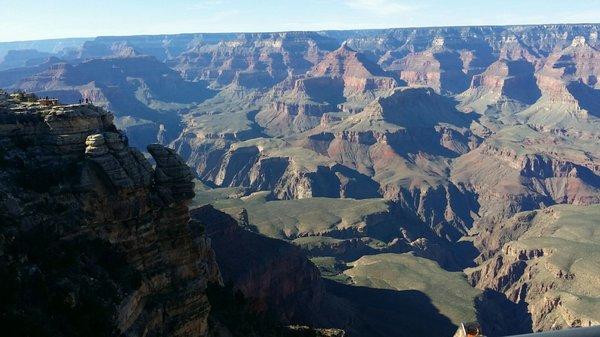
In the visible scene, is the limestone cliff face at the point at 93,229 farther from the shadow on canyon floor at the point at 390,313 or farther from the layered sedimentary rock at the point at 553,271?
the layered sedimentary rock at the point at 553,271

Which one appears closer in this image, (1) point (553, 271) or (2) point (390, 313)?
(2) point (390, 313)

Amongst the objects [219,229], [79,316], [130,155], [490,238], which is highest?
[130,155]

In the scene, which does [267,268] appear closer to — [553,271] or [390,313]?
[390,313]

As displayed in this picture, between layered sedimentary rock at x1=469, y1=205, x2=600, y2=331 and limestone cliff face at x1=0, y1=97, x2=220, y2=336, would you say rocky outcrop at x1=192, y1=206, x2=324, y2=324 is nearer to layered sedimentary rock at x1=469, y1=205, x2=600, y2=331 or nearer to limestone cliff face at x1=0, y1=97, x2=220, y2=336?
limestone cliff face at x1=0, y1=97, x2=220, y2=336

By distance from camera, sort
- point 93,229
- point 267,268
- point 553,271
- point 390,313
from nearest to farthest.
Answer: point 93,229, point 267,268, point 390,313, point 553,271

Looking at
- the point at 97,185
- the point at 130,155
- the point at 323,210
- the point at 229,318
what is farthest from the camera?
the point at 323,210

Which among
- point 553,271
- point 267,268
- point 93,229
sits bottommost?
point 553,271

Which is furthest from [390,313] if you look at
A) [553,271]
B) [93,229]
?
[93,229]

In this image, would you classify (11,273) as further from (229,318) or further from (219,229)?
(219,229)

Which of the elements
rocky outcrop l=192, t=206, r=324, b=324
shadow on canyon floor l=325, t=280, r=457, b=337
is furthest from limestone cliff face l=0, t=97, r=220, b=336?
shadow on canyon floor l=325, t=280, r=457, b=337

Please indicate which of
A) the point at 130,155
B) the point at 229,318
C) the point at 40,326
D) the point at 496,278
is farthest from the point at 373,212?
the point at 40,326
